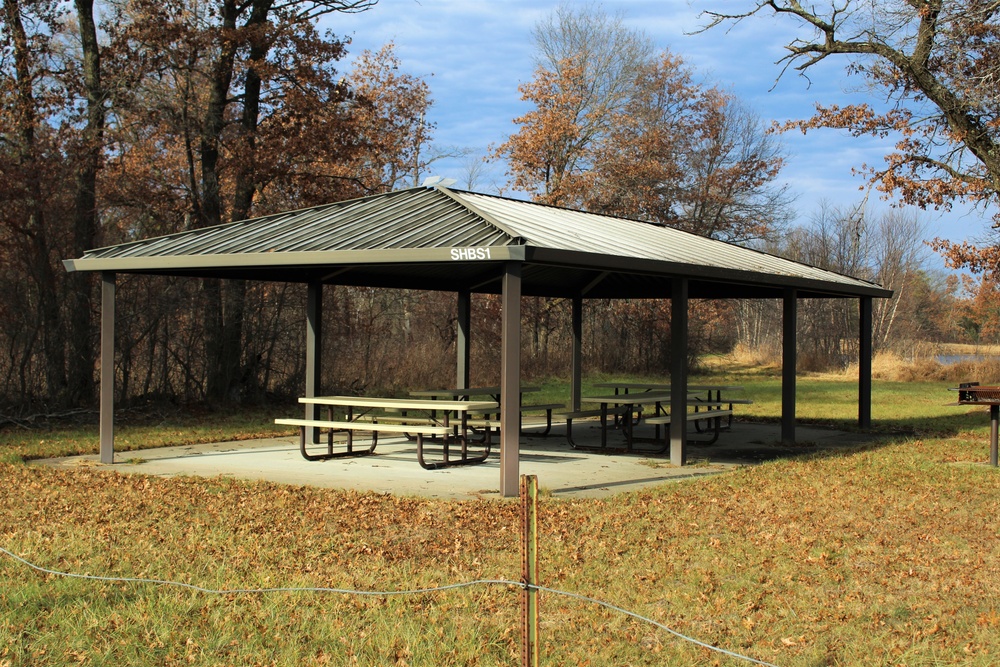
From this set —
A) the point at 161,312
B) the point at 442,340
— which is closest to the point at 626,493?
the point at 161,312

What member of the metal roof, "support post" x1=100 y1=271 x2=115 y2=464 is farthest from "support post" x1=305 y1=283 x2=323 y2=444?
"support post" x1=100 y1=271 x2=115 y2=464

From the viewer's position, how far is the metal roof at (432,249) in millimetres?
9070

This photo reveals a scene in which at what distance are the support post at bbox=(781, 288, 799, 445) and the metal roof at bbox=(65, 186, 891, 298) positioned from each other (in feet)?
1.09

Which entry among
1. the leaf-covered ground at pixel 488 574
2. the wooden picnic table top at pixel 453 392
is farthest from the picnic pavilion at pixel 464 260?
the leaf-covered ground at pixel 488 574

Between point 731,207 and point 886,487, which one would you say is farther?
point 731,207

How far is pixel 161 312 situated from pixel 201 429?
341 centimetres

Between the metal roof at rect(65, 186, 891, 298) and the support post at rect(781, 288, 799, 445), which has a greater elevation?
the metal roof at rect(65, 186, 891, 298)

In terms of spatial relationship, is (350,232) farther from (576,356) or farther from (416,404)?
(576,356)

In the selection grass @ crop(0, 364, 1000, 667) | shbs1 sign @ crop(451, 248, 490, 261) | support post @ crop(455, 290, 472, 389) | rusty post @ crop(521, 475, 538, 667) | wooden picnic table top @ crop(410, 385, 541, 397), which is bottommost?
grass @ crop(0, 364, 1000, 667)

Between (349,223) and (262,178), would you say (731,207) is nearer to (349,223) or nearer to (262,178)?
(262,178)

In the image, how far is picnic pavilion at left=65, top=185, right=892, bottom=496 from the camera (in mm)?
8719

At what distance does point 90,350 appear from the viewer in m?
16.9

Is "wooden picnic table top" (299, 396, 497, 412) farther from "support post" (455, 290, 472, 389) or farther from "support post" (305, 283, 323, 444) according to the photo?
"support post" (455, 290, 472, 389)

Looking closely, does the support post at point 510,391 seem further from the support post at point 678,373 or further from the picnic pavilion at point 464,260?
the support post at point 678,373
